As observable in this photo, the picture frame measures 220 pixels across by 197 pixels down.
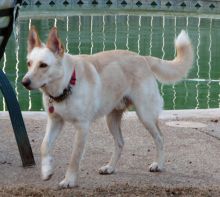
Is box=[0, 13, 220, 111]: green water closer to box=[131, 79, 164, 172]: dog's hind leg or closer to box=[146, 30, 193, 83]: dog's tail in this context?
box=[131, 79, 164, 172]: dog's hind leg

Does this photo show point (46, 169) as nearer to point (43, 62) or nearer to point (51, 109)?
point (51, 109)

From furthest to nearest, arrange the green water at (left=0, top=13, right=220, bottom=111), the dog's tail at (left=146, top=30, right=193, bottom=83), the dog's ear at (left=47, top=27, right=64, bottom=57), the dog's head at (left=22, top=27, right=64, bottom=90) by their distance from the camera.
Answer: the green water at (left=0, top=13, right=220, bottom=111) < the dog's tail at (left=146, top=30, right=193, bottom=83) < the dog's ear at (left=47, top=27, right=64, bottom=57) < the dog's head at (left=22, top=27, right=64, bottom=90)

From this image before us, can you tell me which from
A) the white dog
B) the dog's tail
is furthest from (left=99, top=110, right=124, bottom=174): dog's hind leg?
the dog's tail

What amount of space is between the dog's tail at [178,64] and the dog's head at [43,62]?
1294mm

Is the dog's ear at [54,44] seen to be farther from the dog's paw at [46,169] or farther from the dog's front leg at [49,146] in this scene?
the dog's paw at [46,169]

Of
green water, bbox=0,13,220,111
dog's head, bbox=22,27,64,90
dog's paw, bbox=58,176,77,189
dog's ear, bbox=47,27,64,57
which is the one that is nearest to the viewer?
dog's head, bbox=22,27,64,90

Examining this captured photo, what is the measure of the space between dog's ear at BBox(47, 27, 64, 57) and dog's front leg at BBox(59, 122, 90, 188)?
62 centimetres

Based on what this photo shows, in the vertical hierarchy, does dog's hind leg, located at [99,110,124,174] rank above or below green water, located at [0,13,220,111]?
above

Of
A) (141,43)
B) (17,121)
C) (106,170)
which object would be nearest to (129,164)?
(106,170)

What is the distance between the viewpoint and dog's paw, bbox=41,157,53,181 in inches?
217

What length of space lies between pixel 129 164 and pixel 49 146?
1.05 metres

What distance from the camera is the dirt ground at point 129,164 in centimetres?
548

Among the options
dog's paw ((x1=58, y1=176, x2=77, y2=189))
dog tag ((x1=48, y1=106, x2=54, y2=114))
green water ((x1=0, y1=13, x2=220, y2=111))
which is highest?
dog tag ((x1=48, y1=106, x2=54, y2=114))

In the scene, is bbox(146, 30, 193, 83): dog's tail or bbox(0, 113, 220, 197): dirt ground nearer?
bbox(0, 113, 220, 197): dirt ground
